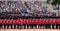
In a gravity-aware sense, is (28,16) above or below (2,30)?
above

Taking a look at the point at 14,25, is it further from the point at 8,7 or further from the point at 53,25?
the point at 53,25

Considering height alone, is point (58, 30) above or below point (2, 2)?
below

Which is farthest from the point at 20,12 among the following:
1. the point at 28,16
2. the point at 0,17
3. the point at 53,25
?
the point at 53,25

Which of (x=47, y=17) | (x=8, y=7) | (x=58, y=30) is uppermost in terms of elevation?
(x=8, y=7)

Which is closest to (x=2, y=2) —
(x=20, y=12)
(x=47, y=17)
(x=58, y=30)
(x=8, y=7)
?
(x=8, y=7)

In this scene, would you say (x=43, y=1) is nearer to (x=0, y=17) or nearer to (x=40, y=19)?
(x=40, y=19)

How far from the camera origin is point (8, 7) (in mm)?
7273

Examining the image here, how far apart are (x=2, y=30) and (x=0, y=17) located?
2.77 ft

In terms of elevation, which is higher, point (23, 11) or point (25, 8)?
point (25, 8)

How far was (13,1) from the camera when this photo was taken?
24.0 ft

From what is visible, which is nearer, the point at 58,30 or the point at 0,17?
the point at 58,30

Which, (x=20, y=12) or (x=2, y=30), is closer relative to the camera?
(x=2, y=30)

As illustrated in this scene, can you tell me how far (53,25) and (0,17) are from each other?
2150 millimetres

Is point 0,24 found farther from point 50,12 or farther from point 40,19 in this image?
point 50,12
